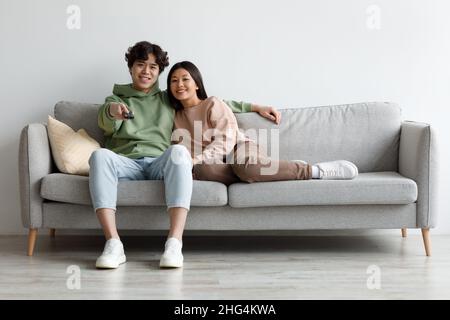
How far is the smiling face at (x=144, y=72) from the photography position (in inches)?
136

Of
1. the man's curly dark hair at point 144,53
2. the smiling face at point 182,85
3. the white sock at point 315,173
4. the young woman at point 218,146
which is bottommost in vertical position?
the white sock at point 315,173

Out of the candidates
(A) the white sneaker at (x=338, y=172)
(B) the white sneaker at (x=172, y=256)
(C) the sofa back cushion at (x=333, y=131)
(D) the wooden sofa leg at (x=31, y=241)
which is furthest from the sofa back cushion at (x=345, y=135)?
(D) the wooden sofa leg at (x=31, y=241)

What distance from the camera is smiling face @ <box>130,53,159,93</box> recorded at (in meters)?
3.46

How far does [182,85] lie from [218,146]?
40 cm

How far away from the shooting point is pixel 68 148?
3.26 metres

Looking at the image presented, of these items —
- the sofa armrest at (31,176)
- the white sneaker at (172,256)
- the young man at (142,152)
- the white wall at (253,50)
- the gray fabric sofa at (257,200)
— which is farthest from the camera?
the white wall at (253,50)

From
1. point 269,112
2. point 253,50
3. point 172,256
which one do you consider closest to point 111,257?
point 172,256

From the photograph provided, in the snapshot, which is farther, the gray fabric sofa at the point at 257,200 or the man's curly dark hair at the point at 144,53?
the man's curly dark hair at the point at 144,53

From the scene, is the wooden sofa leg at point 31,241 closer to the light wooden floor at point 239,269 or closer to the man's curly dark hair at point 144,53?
the light wooden floor at point 239,269

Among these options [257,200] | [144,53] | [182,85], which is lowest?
[257,200]

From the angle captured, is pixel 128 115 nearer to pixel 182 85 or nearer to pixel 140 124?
pixel 140 124

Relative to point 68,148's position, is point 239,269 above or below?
below

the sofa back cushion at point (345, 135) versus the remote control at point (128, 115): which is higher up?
the remote control at point (128, 115)
